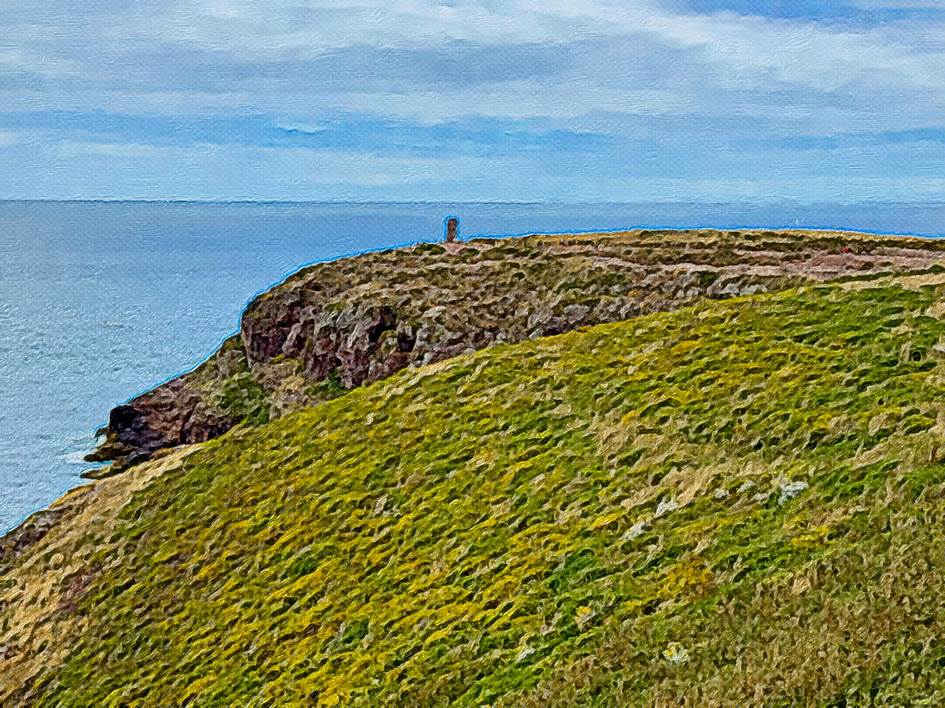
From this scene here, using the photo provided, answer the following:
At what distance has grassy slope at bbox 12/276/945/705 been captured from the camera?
12.8 m

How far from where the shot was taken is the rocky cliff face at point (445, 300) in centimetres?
4475

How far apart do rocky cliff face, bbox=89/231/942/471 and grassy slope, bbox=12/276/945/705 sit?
1727 centimetres

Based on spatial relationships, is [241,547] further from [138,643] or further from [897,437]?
[897,437]

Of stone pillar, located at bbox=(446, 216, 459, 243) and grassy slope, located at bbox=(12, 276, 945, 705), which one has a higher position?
stone pillar, located at bbox=(446, 216, 459, 243)

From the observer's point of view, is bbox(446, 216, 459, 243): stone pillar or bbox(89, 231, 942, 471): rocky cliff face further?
bbox(446, 216, 459, 243): stone pillar

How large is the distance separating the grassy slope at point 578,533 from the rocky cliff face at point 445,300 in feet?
56.6

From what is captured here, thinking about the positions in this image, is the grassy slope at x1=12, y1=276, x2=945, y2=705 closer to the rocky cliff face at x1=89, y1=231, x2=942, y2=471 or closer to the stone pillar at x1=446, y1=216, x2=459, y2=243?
the rocky cliff face at x1=89, y1=231, x2=942, y2=471

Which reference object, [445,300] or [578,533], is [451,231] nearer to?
[445,300]

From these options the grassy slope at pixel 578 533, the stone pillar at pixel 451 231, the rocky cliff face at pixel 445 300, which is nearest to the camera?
the grassy slope at pixel 578 533

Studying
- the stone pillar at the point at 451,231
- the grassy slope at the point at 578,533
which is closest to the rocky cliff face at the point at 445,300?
the stone pillar at the point at 451,231

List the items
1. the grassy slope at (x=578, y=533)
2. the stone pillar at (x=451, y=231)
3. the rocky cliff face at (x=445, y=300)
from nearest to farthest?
the grassy slope at (x=578, y=533)
the rocky cliff face at (x=445, y=300)
the stone pillar at (x=451, y=231)

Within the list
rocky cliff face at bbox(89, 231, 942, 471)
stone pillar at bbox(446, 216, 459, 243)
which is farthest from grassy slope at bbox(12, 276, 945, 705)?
stone pillar at bbox(446, 216, 459, 243)

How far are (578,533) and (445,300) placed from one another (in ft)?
108

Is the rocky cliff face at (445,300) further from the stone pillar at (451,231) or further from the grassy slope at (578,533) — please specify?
the grassy slope at (578,533)
